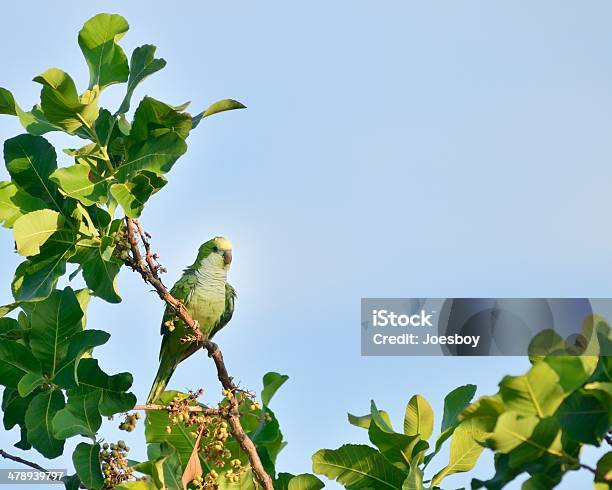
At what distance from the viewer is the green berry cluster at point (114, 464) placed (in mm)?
3822

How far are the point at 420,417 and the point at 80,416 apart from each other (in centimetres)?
145

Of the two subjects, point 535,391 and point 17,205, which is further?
point 17,205

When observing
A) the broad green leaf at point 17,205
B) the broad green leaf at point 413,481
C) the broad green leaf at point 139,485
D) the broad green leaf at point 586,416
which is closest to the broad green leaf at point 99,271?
the broad green leaf at point 17,205

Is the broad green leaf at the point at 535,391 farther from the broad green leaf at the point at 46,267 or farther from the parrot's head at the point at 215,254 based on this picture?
the parrot's head at the point at 215,254

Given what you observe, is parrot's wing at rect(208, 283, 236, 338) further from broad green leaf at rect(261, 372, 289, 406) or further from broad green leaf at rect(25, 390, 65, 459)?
broad green leaf at rect(25, 390, 65, 459)

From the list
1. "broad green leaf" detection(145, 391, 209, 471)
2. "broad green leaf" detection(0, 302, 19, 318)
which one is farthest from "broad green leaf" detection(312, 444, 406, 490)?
"broad green leaf" detection(0, 302, 19, 318)

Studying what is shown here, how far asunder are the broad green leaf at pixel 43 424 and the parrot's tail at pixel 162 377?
2.01 m

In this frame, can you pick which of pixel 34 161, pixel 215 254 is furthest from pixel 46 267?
pixel 215 254

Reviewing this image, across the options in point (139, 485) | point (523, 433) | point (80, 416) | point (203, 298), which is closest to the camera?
point (523, 433)

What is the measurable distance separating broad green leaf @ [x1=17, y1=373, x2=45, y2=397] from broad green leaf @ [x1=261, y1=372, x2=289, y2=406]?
1031 millimetres

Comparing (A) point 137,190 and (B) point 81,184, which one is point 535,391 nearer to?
(A) point 137,190

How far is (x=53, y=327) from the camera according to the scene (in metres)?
4.05

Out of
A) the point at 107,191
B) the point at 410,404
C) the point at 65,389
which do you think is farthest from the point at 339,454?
the point at 107,191

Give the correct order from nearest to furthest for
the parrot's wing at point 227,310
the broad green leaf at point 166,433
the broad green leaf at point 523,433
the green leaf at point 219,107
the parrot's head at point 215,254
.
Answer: the broad green leaf at point 523,433 < the green leaf at point 219,107 < the broad green leaf at point 166,433 < the parrot's wing at point 227,310 < the parrot's head at point 215,254
